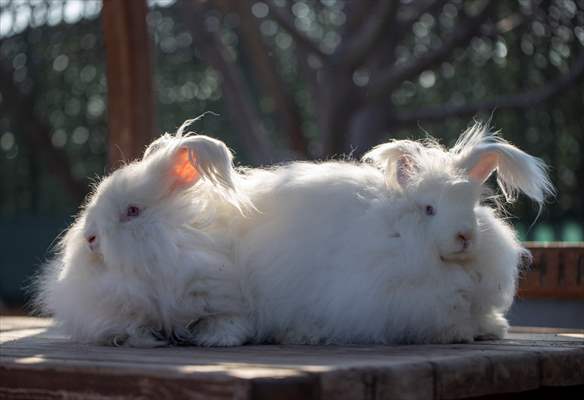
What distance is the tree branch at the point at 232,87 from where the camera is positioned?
22.8 feet

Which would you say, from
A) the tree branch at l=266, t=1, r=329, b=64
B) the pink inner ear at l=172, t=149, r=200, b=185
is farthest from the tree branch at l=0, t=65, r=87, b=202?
the pink inner ear at l=172, t=149, r=200, b=185

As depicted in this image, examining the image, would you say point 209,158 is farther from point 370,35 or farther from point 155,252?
point 370,35

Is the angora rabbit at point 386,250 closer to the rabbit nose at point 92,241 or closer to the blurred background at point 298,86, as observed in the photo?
the rabbit nose at point 92,241

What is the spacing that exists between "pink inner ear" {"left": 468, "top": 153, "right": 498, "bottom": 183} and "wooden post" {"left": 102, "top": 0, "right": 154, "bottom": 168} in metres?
2.31

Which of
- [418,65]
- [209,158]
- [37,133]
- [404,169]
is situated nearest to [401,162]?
[404,169]

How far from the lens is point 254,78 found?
8.65 metres

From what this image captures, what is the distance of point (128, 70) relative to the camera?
486cm

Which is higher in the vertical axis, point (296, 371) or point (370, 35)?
point (370, 35)

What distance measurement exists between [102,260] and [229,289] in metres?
0.36

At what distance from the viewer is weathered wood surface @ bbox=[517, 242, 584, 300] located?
13.3ft

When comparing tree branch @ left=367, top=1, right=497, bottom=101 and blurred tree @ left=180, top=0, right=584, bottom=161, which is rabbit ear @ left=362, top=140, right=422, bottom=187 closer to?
blurred tree @ left=180, top=0, right=584, bottom=161

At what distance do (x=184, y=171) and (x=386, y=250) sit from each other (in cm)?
60

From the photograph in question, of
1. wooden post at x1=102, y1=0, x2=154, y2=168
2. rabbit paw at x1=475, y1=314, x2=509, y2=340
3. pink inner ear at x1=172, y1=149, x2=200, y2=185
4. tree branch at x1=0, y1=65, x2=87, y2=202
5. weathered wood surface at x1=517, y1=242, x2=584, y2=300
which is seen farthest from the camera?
tree branch at x1=0, y1=65, x2=87, y2=202

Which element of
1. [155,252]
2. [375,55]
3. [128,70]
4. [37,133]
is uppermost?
[375,55]
